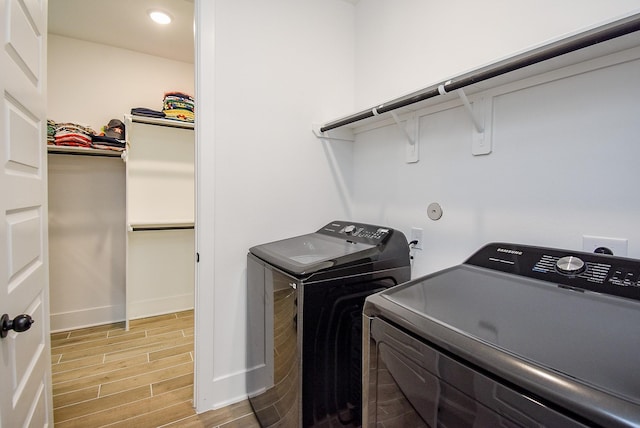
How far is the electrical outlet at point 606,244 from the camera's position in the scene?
36.8 inches

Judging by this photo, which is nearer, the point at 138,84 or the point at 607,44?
the point at 607,44

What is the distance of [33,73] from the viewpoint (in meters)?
1.12

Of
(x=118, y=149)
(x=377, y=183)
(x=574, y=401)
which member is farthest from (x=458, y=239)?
(x=118, y=149)

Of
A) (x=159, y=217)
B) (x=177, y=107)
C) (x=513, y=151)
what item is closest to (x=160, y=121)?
(x=177, y=107)

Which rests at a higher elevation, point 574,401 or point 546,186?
point 546,186

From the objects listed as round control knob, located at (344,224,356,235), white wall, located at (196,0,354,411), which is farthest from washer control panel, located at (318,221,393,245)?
white wall, located at (196,0,354,411)

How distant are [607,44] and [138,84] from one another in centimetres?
344

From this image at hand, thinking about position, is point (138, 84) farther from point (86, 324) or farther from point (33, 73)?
point (86, 324)

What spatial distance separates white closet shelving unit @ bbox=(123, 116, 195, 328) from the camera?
2.84 m

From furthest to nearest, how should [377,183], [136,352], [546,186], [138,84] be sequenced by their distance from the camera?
[138,84]
[136,352]
[377,183]
[546,186]

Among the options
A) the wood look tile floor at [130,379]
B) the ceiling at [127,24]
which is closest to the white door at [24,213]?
the wood look tile floor at [130,379]

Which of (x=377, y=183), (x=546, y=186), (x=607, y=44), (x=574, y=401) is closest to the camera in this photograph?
(x=574, y=401)

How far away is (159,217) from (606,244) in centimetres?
322

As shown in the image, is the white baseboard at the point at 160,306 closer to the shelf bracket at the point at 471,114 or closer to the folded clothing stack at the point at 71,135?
the folded clothing stack at the point at 71,135
